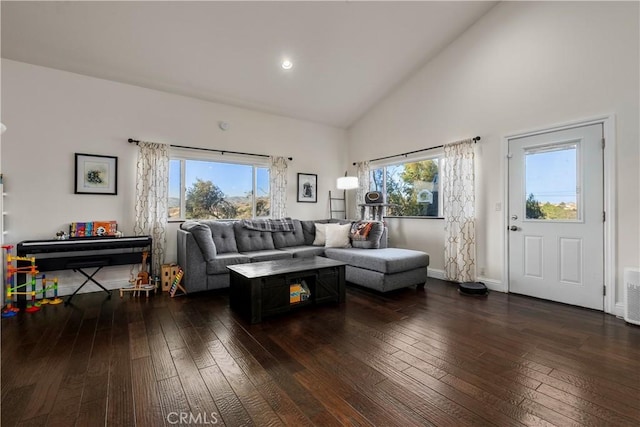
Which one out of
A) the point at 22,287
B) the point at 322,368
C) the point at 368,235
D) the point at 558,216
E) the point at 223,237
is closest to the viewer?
the point at 322,368

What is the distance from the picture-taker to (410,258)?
12.3 feet

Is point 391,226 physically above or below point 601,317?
above

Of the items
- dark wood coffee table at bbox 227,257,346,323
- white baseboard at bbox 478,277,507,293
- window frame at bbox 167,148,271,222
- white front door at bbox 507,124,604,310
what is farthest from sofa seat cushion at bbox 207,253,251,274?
white front door at bbox 507,124,604,310

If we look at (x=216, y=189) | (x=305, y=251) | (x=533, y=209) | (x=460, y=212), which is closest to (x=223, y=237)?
(x=216, y=189)

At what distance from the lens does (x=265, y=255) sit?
4055 millimetres

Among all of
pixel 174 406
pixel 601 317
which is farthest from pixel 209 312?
pixel 601 317

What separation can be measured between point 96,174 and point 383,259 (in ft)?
12.8

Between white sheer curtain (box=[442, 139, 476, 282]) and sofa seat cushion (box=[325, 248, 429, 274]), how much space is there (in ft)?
1.88

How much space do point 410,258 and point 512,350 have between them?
1651mm

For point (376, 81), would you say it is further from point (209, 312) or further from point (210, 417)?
point (210, 417)

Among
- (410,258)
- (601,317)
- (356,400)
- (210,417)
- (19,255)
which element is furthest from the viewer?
(410,258)

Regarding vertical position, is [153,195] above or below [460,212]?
above

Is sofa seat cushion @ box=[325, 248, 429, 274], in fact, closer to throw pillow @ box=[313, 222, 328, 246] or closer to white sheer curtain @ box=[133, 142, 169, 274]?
throw pillow @ box=[313, 222, 328, 246]

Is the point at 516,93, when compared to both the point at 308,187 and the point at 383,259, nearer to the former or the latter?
the point at 383,259
